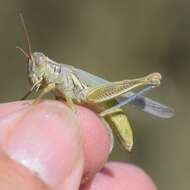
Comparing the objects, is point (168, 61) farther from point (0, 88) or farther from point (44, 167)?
point (44, 167)

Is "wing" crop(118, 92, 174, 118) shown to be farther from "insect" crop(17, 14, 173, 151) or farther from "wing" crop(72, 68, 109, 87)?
"wing" crop(72, 68, 109, 87)

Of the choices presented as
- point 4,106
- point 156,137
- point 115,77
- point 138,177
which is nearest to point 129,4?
point 115,77

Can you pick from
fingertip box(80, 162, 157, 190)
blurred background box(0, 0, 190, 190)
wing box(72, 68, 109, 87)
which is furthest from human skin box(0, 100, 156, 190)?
blurred background box(0, 0, 190, 190)

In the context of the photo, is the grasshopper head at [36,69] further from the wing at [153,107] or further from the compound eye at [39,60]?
the wing at [153,107]

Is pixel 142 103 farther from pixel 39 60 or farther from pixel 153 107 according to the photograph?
pixel 39 60

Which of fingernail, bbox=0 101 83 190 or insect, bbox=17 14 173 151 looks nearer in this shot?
fingernail, bbox=0 101 83 190

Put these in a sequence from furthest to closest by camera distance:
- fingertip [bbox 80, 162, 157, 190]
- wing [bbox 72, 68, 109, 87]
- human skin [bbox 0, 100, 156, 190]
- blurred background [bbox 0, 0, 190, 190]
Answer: blurred background [bbox 0, 0, 190, 190], fingertip [bbox 80, 162, 157, 190], wing [bbox 72, 68, 109, 87], human skin [bbox 0, 100, 156, 190]
